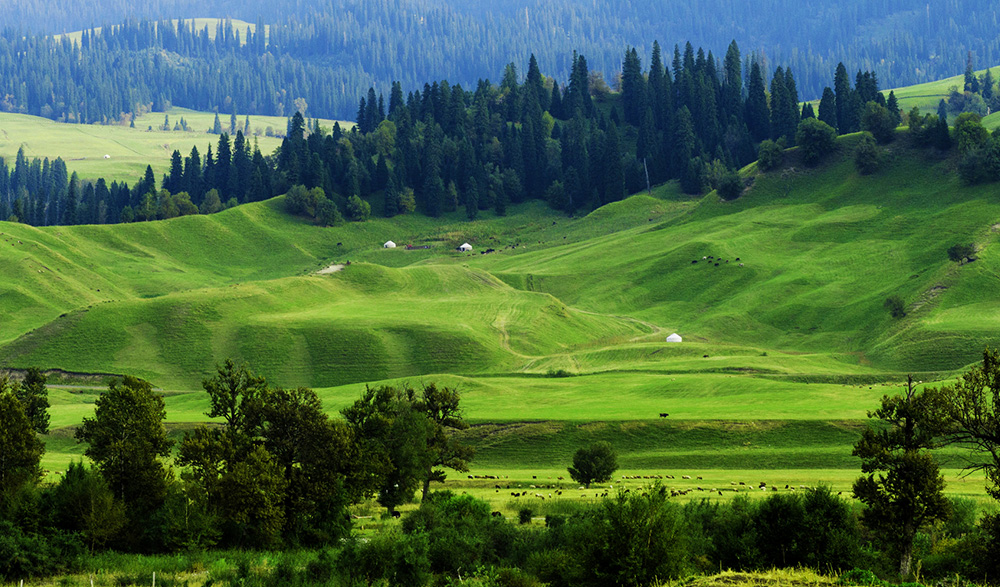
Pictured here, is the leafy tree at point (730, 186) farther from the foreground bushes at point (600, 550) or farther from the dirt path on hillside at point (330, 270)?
the foreground bushes at point (600, 550)

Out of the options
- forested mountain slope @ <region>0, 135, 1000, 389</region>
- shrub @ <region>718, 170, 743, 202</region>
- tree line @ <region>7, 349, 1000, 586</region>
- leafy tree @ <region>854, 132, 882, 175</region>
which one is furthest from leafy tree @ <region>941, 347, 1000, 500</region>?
shrub @ <region>718, 170, 743, 202</region>

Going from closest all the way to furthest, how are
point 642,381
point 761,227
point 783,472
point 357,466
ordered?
point 357,466, point 783,472, point 642,381, point 761,227

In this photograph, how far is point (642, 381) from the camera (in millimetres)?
113000

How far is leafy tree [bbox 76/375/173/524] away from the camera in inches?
2100

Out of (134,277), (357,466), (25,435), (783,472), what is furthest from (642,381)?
(134,277)

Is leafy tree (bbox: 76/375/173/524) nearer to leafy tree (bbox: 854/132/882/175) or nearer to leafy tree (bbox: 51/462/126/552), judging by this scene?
leafy tree (bbox: 51/462/126/552)

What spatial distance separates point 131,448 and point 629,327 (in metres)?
106

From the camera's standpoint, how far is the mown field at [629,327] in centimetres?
8688

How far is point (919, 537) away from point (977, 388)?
1023 centimetres

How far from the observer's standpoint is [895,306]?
139250 mm

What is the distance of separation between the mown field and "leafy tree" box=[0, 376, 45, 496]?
21656mm

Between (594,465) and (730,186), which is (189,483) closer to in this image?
(594,465)

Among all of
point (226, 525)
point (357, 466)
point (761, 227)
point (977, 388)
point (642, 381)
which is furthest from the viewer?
point (761, 227)

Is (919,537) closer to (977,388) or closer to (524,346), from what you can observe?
(977,388)
